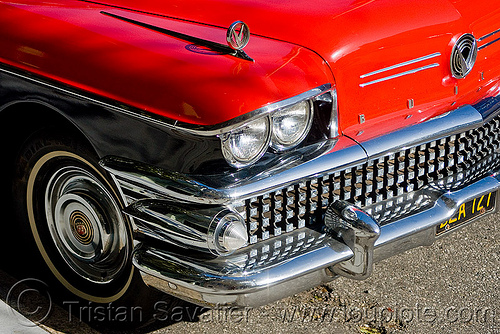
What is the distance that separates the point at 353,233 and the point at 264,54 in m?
0.81

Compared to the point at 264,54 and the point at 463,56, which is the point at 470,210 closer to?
the point at 463,56

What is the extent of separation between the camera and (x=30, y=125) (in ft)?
10.8

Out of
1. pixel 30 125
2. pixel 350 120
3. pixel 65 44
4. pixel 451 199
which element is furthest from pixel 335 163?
pixel 30 125

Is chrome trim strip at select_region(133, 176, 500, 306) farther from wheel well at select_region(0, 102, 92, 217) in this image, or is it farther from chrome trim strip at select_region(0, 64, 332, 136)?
wheel well at select_region(0, 102, 92, 217)

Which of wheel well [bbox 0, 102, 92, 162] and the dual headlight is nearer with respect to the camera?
the dual headlight

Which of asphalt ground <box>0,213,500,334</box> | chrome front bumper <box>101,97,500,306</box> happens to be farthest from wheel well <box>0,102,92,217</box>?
asphalt ground <box>0,213,500,334</box>

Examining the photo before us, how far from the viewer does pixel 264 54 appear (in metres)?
2.80

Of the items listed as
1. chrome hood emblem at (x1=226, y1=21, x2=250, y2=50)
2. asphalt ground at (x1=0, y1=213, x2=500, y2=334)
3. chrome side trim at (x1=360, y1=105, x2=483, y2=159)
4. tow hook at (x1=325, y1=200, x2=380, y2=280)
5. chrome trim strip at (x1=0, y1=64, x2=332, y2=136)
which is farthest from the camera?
asphalt ground at (x1=0, y1=213, x2=500, y2=334)

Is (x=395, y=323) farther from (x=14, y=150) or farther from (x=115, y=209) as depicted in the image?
(x=14, y=150)

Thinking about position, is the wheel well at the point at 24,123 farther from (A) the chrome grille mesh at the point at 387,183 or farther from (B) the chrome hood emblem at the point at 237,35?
(A) the chrome grille mesh at the point at 387,183

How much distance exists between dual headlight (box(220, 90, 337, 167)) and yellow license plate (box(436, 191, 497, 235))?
0.88m

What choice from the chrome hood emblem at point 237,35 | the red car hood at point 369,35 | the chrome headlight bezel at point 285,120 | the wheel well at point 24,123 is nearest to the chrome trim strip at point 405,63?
the red car hood at point 369,35

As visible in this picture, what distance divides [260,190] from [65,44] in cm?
107

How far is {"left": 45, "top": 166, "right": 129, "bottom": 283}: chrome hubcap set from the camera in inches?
118
